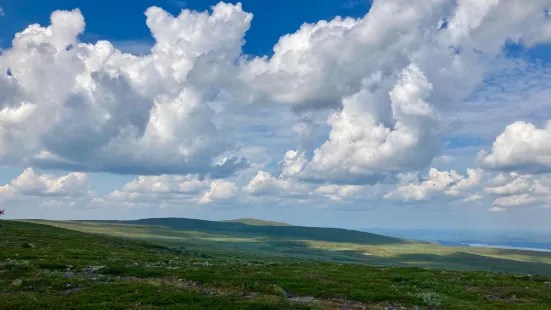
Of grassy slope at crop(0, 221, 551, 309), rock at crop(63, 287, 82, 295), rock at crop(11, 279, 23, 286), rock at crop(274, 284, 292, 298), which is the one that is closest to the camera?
grassy slope at crop(0, 221, 551, 309)

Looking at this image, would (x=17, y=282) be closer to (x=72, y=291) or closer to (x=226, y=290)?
(x=72, y=291)

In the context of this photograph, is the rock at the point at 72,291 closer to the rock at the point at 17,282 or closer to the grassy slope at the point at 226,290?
the grassy slope at the point at 226,290

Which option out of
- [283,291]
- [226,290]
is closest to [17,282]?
A: [226,290]

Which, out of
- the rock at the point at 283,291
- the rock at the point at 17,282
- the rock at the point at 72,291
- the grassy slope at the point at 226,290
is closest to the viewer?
the grassy slope at the point at 226,290

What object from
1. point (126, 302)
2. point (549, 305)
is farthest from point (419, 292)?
point (126, 302)

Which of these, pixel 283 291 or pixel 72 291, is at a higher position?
pixel 283 291

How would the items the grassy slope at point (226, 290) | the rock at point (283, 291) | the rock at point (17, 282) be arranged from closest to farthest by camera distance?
the grassy slope at point (226, 290)
the rock at point (17, 282)
the rock at point (283, 291)

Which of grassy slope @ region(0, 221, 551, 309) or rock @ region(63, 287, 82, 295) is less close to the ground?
grassy slope @ region(0, 221, 551, 309)

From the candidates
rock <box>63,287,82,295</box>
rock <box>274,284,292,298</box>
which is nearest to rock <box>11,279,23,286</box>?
rock <box>63,287,82,295</box>

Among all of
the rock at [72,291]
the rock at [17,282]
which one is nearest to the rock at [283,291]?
the rock at [72,291]

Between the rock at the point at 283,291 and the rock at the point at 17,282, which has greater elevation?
the rock at the point at 283,291

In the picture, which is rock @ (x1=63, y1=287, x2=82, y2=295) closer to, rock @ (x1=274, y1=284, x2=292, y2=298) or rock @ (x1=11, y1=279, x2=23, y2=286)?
rock @ (x1=11, y1=279, x2=23, y2=286)

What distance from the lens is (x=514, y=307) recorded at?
1198 inches

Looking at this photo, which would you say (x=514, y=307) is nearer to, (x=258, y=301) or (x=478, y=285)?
(x=478, y=285)
